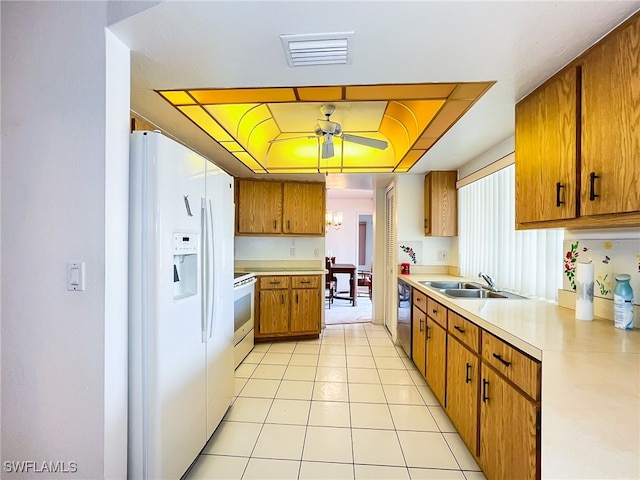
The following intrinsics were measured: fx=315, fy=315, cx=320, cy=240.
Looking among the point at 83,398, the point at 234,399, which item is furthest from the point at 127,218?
the point at 234,399

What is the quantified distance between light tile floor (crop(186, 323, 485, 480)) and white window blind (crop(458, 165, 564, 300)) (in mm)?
1208

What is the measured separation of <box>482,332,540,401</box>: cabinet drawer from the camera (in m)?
1.23

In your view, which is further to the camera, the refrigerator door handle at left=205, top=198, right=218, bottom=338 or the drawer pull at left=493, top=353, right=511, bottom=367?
the refrigerator door handle at left=205, top=198, right=218, bottom=338

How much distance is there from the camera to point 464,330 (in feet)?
6.37

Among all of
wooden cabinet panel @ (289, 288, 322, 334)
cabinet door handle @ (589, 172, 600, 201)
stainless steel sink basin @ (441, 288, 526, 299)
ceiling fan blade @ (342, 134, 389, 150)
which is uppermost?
ceiling fan blade @ (342, 134, 389, 150)

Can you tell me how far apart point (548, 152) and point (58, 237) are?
94.9 inches

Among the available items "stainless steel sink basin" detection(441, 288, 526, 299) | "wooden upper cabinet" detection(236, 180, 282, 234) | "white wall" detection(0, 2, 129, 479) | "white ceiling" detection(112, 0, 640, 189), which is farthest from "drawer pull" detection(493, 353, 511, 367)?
"wooden upper cabinet" detection(236, 180, 282, 234)

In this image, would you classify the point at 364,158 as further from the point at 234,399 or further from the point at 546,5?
the point at 234,399

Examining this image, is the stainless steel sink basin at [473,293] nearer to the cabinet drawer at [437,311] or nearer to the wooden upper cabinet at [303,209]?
the cabinet drawer at [437,311]

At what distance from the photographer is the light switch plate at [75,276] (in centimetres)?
133

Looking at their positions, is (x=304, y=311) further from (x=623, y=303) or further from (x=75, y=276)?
(x=623, y=303)

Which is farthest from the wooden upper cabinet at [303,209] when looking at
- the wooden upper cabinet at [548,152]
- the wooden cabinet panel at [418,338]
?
the wooden upper cabinet at [548,152]

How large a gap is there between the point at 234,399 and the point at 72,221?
1870 millimetres

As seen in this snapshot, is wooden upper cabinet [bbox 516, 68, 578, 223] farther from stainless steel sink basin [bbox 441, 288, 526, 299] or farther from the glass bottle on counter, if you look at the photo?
stainless steel sink basin [bbox 441, 288, 526, 299]
